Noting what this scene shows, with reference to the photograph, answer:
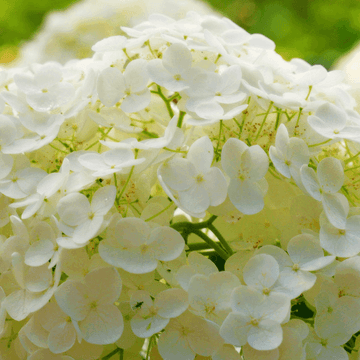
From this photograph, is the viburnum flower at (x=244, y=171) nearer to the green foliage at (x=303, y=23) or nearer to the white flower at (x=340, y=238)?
the white flower at (x=340, y=238)

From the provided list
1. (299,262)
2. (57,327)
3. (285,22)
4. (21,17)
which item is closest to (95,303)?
(57,327)

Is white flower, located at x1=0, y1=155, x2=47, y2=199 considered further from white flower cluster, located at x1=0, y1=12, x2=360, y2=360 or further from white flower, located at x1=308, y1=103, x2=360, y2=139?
white flower, located at x1=308, y1=103, x2=360, y2=139

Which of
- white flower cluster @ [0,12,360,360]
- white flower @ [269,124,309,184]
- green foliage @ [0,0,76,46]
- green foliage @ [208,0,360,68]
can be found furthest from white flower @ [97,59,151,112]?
green foliage @ [0,0,76,46]

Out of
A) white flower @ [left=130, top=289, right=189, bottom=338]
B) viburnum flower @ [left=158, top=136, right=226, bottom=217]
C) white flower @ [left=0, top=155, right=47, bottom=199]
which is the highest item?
viburnum flower @ [left=158, top=136, right=226, bottom=217]

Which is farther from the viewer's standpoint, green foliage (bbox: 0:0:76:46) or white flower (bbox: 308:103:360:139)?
green foliage (bbox: 0:0:76:46)

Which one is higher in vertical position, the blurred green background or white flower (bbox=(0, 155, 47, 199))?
white flower (bbox=(0, 155, 47, 199))

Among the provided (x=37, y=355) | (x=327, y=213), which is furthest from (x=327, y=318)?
(x=37, y=355)

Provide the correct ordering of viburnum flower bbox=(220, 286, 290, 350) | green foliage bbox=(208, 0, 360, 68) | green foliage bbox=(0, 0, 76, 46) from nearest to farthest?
viburnum flower bbox=(220, 286, 290, 350) → green foliage bbox=(208, 0, 360, 68) → green foliage bbox=(0, 0, 76, 46)
